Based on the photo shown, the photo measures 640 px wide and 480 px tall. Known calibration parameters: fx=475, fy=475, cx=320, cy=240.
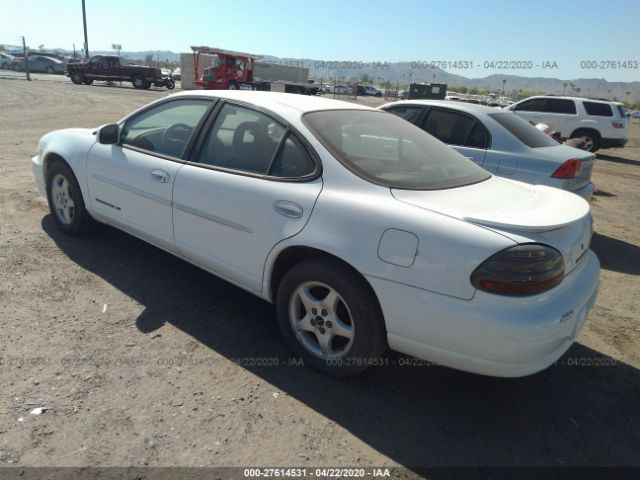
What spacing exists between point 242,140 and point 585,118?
14.3 meters

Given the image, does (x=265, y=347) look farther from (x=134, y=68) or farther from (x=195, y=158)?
(x=134, y=68)

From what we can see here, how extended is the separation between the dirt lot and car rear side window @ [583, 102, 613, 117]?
491 inches

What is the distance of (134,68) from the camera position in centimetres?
3066

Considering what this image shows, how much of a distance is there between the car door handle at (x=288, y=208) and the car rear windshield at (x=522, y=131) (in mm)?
4026

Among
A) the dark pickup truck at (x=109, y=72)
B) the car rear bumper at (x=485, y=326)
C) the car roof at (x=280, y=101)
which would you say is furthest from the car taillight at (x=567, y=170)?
the dark pickup truck at (x=109, y=72)

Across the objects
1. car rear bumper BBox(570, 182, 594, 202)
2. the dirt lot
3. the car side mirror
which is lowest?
the dirt lot

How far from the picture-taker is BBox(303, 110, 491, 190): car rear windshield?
278 cm

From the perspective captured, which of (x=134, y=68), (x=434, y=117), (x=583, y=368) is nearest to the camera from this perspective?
(x=583, y=368)

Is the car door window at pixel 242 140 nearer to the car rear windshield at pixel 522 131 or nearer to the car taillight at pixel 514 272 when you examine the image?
the car taillight at pixel 514 272

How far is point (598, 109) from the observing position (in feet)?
46.9

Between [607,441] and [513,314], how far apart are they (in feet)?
3.25

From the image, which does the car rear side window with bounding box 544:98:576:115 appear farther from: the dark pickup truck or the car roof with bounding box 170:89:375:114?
the dark pickup truck

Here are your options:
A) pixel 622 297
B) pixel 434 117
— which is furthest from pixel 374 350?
pixel 434 117

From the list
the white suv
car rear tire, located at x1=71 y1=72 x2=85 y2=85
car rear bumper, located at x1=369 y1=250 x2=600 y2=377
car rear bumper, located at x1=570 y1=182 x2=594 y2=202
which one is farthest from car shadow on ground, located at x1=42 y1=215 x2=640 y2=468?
car rear tire, located at x1=71 y1=72 x2=85 y2=85
